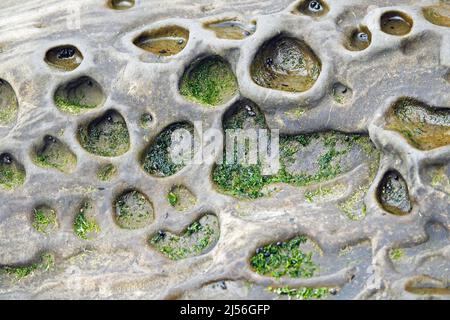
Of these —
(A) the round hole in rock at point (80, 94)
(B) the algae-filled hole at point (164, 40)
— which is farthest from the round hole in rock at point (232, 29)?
(A) the round hole in rock at point (80, 94)

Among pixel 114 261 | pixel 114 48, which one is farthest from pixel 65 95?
pixel 114 261

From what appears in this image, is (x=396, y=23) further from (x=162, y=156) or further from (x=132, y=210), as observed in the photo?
(x=132, y=210)

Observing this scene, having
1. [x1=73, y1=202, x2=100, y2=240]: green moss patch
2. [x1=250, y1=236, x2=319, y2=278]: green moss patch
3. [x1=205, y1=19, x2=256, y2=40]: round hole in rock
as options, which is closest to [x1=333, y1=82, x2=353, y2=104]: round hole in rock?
[x1=205, y1=19, x2=256, y2=40]: round hole in rock

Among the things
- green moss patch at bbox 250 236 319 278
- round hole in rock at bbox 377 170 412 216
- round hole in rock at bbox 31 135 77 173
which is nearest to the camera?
green moss patch at bbox 250 236 319 278

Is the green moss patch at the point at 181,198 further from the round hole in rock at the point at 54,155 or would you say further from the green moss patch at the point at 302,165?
the round hole in rock at the point at 54,155

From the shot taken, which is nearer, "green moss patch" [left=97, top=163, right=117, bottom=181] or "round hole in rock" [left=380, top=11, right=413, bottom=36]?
"green moss patch" [left=97, top=163, right=117, bottom=181]

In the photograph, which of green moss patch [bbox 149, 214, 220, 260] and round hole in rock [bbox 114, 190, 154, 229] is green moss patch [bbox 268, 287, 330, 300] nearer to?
green moss patch [bbox 149, 214, 220, 260]

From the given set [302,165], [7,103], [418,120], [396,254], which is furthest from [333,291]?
[7,103]
